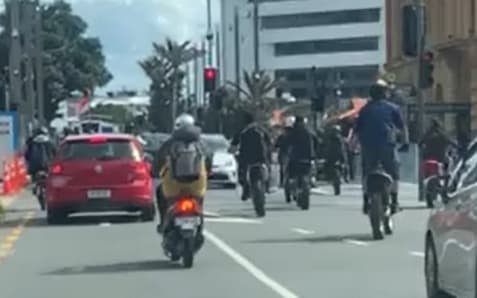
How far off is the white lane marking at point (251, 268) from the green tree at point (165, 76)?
336ft

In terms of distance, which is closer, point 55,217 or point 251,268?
point 251,268

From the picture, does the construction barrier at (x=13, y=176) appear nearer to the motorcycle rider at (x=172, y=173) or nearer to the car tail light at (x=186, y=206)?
the motorcycle rider at (x=172, y=173)

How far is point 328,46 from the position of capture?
479ft

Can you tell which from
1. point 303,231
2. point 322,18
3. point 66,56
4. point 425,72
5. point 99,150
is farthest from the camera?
point 322,18

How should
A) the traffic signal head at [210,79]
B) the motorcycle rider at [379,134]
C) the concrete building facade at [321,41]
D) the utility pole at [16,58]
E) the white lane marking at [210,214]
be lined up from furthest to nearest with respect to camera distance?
the concrete building facade at [321,41] → the traffic signal head at [210,79] → the utility pole at [16,58] → the white lane marking at [210,214] → the motorcycle rider at [379,134]

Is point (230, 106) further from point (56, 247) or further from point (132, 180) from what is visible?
point (56, 247)

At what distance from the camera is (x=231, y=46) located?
15738 cm

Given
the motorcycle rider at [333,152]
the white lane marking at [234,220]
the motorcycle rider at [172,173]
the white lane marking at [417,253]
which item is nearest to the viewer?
the motorcycle rider at [172,173]

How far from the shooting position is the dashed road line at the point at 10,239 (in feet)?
71.2

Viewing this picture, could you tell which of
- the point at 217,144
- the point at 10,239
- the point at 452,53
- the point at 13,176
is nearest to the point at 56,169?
the point at 10,239

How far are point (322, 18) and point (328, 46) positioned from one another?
2.62 m

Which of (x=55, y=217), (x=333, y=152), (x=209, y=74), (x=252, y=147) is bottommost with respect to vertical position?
(x=55, y=217)

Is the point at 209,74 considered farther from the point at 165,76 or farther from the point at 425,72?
the point at 165,76

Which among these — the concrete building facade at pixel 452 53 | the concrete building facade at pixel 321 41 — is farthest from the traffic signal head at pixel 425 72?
the concrete building facade at pixel 321 41
